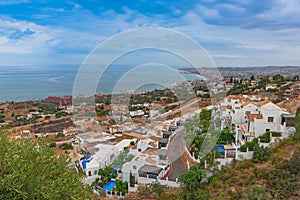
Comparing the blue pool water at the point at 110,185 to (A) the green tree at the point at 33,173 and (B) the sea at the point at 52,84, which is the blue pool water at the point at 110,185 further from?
(A) the green tree at the point at 33,173

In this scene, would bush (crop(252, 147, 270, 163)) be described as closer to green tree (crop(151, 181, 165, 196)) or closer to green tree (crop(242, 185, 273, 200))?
green tree (crop(242, 185, 273, 200))

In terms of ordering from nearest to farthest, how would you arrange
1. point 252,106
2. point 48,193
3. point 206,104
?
point 48,193 → point 252,106 → point 206,104

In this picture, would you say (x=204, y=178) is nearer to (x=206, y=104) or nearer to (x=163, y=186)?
(x=163, y=186)

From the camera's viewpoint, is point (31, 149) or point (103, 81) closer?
point (31, 149)

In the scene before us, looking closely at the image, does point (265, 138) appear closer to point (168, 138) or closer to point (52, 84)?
point (168, 138)

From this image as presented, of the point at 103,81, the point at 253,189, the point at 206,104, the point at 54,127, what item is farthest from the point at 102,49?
the point at 54,127

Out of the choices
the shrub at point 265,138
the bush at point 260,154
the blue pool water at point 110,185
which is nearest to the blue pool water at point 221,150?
the bush at point 260,154

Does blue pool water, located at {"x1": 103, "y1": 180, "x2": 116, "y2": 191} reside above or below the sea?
below

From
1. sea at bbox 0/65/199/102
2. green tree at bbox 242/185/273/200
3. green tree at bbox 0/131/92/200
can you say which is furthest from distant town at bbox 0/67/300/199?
sea at bbox 0/65/199/102
